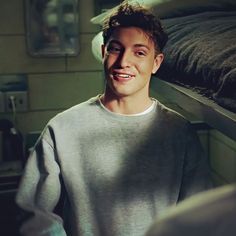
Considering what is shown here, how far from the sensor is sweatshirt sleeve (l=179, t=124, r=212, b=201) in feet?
3.53

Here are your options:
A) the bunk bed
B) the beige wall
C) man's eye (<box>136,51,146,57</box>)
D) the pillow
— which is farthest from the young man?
the beige wall

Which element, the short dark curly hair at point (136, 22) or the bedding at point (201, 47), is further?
the short dark curly hair at point (136, 22)

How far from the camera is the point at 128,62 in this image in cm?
103

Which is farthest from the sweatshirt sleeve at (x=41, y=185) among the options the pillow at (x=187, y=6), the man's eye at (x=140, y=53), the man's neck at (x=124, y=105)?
the pillow at (x=187, y=6)

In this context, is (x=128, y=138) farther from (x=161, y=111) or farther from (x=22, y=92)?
(x=22, y=92)

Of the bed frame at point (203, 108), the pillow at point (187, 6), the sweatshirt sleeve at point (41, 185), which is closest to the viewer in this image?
the bed frame at point (203, 108)

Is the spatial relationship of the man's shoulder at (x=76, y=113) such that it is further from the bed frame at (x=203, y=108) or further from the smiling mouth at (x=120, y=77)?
the bed frame at (x=203, y=108)

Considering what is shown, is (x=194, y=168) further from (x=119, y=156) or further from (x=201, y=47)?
(x=201, y=47)

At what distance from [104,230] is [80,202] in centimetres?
10

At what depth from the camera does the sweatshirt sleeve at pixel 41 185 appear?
1.01 metres

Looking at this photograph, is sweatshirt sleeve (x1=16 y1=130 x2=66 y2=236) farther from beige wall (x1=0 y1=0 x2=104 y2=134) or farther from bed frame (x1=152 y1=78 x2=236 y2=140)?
beige wall (x1=0 y1=0 x2=104 y2=134)

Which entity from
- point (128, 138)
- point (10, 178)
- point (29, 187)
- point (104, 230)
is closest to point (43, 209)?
point (29, 187)

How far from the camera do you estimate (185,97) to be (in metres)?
1.07

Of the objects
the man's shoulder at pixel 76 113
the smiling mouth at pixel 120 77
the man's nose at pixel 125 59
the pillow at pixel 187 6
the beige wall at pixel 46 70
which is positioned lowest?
the beige wall at pixel 46 70
